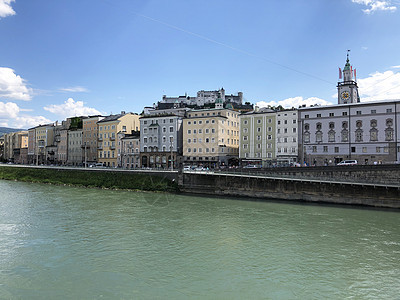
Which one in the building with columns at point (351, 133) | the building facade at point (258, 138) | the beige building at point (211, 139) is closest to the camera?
the building with columns at point (351, 133)

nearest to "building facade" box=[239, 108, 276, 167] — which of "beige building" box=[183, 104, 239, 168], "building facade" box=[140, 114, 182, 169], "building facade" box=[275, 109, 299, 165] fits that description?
"building facade" box=[275, 109, 299, 165]

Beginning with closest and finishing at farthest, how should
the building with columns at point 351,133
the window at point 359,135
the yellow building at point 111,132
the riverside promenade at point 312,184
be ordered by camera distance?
the riverside promenade at point 312,184
the building with columns at point 351,133
the window at point 359,135
the yellow building at point 111,132

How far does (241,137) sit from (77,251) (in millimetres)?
53339

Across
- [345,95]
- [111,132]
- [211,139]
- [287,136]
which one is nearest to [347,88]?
[345,95]

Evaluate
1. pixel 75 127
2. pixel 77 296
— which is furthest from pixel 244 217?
pixel 75 127

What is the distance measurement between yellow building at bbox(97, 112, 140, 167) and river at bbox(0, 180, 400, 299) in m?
54.4

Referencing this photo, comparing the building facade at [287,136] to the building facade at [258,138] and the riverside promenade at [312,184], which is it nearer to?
the building facade at [258,138]

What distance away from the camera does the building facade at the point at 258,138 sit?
209ft

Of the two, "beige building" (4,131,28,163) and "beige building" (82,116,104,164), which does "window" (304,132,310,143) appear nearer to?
"beige building" (82,116,104,164)

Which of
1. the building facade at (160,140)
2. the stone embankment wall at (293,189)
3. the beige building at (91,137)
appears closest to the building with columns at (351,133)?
the stone embankment wall at (293,189)

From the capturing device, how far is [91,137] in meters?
93.6

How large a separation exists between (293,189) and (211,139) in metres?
32.3

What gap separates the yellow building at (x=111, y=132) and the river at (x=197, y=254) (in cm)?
5441

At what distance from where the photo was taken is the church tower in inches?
3526
